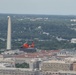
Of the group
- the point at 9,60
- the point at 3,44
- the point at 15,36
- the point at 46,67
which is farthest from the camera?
the point at 15,36

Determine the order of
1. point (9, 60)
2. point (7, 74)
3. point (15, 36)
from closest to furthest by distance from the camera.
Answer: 1. point (7, 74)
2. point (9, 60)
3. point (15, 36)

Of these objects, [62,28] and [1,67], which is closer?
[1,67]

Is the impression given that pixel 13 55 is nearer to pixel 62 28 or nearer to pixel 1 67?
pixel 1 67

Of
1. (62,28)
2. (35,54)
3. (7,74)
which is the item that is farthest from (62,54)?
(62,28)

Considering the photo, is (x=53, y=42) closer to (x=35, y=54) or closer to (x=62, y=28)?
(x=35, y=54)

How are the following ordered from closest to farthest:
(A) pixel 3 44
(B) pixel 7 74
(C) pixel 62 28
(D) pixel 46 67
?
1. (B) pixel 7 74
2. (D) pixel 46 67
3. (A) pixel 3 44
4. (C) pixel 62 28

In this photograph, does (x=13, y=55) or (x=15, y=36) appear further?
(x=15, y=36)

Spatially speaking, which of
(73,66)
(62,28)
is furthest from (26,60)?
(62,28)

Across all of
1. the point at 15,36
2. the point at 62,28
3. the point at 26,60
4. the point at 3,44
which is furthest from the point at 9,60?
Result: the point at 62,28

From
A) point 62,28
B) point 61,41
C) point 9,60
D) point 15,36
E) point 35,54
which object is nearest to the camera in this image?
point 9,60
